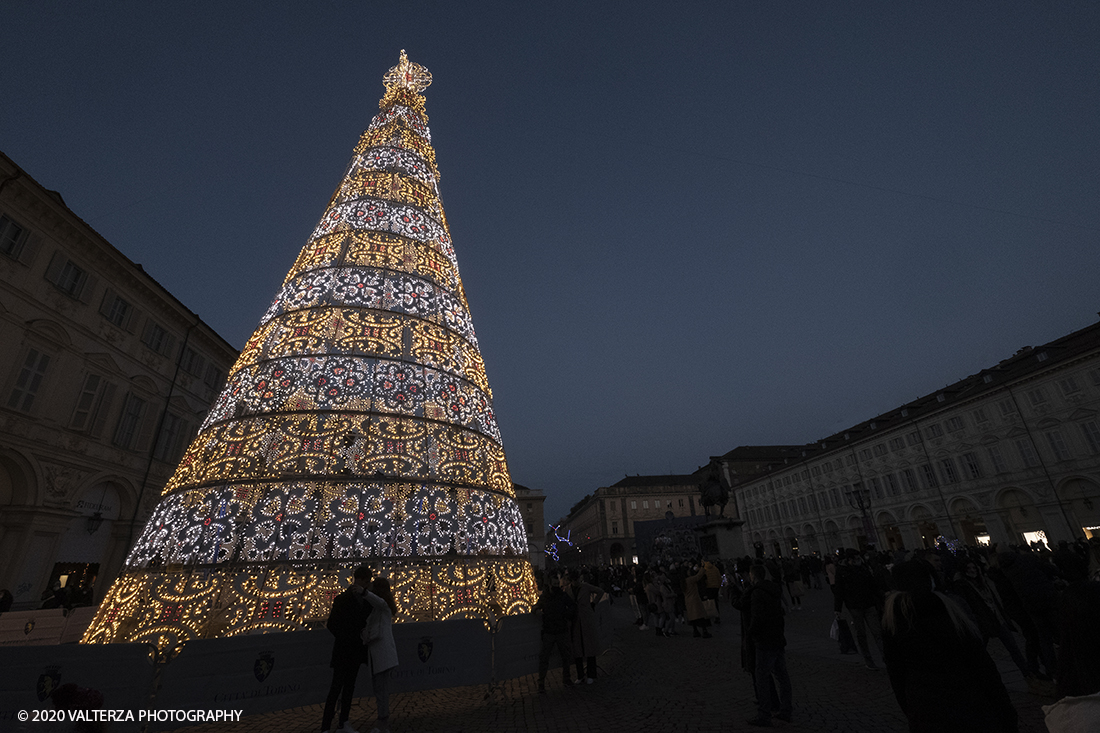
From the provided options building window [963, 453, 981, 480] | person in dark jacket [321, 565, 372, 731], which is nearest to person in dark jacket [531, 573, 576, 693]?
person in dark jacket [321, 565, 372, 731]

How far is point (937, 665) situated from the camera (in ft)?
7.64

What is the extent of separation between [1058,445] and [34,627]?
42511 mm

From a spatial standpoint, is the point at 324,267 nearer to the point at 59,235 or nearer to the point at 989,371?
the point at 59,235

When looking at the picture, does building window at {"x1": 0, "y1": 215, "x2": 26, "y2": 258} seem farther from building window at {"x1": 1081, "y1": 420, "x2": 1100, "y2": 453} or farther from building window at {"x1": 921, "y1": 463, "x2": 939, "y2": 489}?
building window at {"x1": 921, "y1": 463, "x2": 939, "y2": 489}

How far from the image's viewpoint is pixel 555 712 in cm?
510

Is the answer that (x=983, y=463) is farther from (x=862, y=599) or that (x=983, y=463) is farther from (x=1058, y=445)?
(x=862, y=599)

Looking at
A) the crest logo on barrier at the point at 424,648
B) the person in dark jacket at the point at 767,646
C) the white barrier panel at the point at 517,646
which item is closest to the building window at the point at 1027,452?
the person in dark jacket at the point at 767,646

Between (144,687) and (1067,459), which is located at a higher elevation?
(1067,459)

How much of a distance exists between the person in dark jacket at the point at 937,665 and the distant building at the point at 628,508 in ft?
233

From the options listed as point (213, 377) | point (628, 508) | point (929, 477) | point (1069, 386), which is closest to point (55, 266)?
point (213, 377)

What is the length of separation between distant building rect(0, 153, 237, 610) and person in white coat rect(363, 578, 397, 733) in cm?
1163

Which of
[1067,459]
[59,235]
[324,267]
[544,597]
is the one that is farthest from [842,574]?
[1067,459]

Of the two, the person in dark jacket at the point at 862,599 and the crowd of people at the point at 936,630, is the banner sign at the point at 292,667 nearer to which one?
the crowd of people at the point at 936,630

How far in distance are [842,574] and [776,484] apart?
51.6 meters
